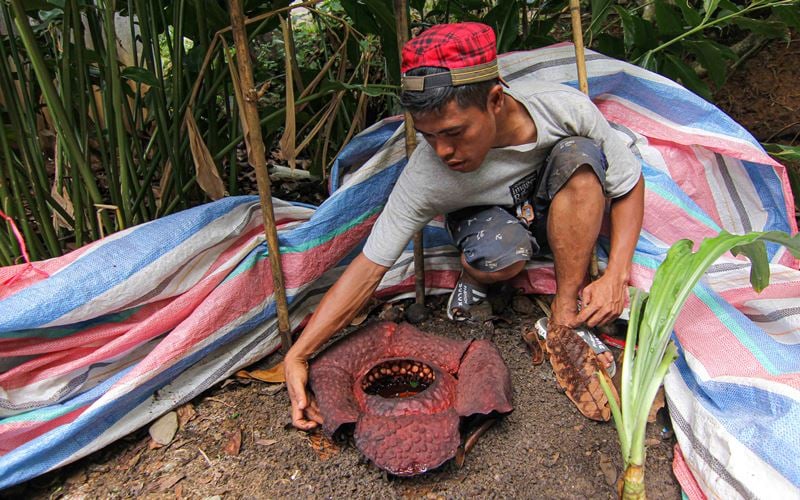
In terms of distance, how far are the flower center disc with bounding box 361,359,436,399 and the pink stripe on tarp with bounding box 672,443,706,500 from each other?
1.59 ft

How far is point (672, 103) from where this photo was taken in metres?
1.55

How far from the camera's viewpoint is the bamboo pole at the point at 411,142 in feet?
4.25

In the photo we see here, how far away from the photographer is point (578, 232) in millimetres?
1275

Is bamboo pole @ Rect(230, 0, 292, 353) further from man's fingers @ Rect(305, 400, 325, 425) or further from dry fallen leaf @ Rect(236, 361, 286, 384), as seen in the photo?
man's fingers @ Rect(305, 400, 325, 425)

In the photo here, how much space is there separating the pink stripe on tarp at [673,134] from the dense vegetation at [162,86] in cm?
15

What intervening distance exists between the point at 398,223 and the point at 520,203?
1.04ft

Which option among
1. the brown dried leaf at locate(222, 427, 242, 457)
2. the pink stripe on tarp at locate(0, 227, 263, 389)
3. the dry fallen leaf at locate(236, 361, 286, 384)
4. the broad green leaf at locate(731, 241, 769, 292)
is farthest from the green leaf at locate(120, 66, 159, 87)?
the broad green leaf at locate(731, 241, 769, 292)

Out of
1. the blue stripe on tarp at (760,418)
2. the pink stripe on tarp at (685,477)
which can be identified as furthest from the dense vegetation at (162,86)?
the pink stripe on tarp at (685,477)

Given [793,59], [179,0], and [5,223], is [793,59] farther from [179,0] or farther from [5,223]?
[5,223]

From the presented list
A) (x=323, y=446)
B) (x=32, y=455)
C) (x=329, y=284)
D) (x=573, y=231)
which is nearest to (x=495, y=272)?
(x=573, y=231)

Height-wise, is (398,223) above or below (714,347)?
above

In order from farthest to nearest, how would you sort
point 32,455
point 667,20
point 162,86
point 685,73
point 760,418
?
point 685,73
point 667,20
point 162,86
point 32,455
point 760,418

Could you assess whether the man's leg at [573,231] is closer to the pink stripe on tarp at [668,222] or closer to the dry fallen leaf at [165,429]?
the pink stripe on tarp at [668,222]

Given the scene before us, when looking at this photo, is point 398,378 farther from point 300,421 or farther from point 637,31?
point 637,31
